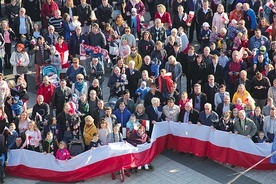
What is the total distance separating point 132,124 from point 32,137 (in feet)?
7.29

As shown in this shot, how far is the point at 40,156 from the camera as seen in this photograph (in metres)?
14.4

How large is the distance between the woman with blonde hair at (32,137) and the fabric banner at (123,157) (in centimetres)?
17

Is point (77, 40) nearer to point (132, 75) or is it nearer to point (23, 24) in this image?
point (23, 24)

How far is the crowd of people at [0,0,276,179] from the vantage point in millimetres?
14773

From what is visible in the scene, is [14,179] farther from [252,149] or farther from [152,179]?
[252,149]

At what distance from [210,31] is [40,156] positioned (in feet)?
22.3

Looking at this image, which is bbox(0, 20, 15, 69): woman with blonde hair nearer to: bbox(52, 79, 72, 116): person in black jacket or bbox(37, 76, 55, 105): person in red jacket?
bbox(37, 76, 55, 105): person in red jacket

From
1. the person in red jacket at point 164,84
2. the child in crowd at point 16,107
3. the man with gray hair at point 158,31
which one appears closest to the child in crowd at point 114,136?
the person in red jacket at point 164,84

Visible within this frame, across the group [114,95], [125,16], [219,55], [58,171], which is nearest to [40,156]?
[58,171]

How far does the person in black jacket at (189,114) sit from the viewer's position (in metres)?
15.2

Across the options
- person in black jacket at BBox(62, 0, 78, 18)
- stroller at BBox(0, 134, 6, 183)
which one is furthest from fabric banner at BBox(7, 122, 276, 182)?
person in black jacket at BBox(62, 0, 78, 18)

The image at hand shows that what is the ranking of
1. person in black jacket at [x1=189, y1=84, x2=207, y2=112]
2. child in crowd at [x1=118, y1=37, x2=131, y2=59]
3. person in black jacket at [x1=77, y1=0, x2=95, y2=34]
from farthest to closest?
person in black jacket at [x1=77, y1=0, x2=95, y2=34] → child in crowd at [x1=118, y1=37, x2=131, y2=59] → person in black jacket at [x1=189, y1=84, x2=207, y2=112]

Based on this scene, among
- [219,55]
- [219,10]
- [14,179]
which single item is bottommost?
[14,179]

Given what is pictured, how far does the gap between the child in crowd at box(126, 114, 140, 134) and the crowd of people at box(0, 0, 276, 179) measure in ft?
0.09
